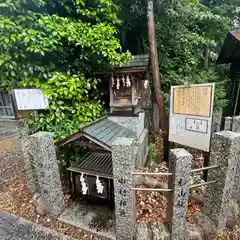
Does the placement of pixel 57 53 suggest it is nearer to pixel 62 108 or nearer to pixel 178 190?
pixel 62 108

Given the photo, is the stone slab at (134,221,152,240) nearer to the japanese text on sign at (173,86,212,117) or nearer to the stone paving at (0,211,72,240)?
the stone paving at (0,211,72,240)

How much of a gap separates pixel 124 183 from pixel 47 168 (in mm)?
1608

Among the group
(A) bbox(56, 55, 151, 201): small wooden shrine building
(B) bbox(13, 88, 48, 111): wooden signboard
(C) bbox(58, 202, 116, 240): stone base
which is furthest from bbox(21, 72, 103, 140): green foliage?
(C) bbox(58, 202, 116, 240): stone base

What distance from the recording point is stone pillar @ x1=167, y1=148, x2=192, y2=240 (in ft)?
6.93

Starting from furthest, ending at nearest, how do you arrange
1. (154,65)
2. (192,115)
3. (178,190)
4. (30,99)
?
(154,65), (30,99), (192,115), (178,190)

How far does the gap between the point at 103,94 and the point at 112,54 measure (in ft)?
5.45

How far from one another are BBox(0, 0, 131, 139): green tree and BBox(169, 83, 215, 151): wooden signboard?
192cm

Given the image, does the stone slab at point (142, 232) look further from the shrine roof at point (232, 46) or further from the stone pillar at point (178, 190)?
the shrine roof at point (232, 46)

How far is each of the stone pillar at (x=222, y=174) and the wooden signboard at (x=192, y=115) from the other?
884 millimetres

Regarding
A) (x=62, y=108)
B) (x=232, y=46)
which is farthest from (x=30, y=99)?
(x=232, y=46)

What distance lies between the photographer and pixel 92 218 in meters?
3.15

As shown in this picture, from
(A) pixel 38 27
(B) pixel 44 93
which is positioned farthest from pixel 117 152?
(A) pixel 38 27

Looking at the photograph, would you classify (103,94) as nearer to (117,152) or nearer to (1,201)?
(117,152)

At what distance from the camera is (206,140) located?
3398 millimetres
